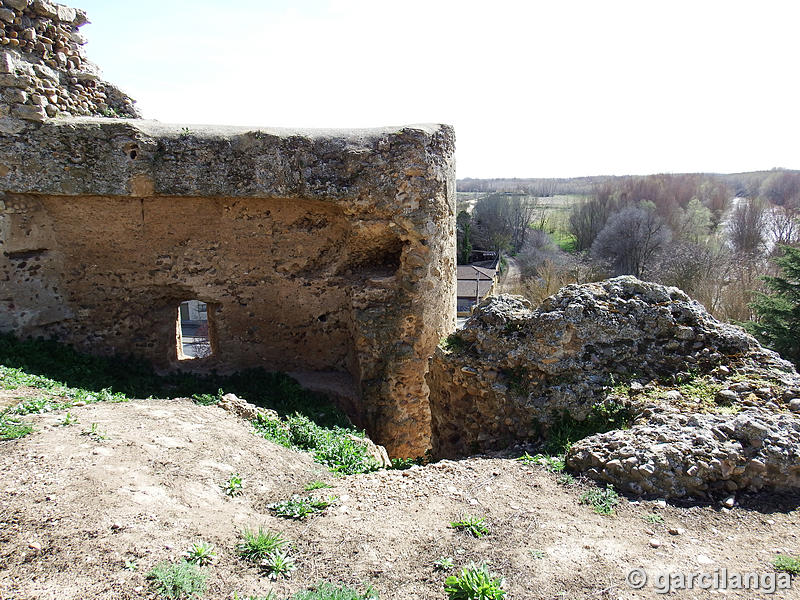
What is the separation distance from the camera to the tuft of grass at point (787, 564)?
9.73 ft

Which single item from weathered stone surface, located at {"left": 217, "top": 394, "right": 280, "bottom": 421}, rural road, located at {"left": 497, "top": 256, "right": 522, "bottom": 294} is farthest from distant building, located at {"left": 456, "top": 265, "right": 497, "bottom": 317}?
weathered stone surface, located at {"left": 217, "top": 394, "right": 280, "bottom": 421}

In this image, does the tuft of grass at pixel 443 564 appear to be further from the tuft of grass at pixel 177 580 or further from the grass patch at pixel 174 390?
the grass patch at pixel 174 390

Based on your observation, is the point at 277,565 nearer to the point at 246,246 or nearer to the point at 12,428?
the point at 12,428

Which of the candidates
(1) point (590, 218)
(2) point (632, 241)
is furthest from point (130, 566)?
(1) point (590, 218)

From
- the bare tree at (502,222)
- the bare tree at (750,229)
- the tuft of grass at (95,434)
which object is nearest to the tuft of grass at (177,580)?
the tuft of grass at (95,434)

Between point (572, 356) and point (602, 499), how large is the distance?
169 centimetres

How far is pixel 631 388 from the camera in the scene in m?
4.81

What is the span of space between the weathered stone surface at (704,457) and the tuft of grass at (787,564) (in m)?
0.69

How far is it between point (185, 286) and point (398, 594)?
6128 millimetres

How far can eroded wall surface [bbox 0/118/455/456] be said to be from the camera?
6.93m

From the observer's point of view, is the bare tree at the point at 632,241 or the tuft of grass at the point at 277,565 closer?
the tuft of grass at the point at 277,565

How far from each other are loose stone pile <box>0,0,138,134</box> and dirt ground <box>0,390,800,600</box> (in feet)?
13.8

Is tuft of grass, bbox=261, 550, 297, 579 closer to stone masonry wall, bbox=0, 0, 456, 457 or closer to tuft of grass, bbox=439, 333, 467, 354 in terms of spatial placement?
tuft of grass, bbox=439, 333, 467, 354

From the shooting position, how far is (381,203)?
7.24 metres
